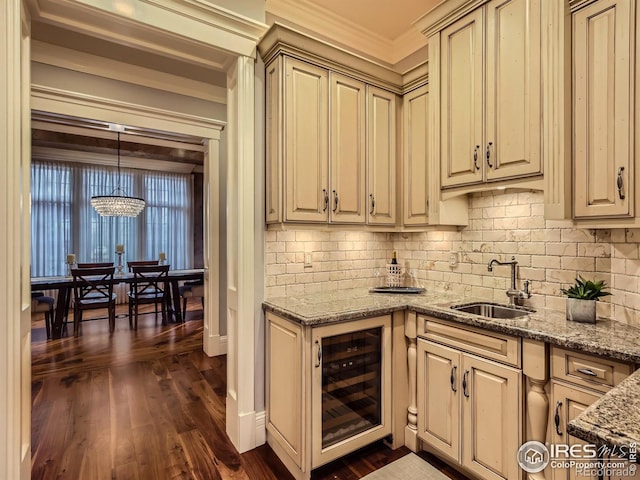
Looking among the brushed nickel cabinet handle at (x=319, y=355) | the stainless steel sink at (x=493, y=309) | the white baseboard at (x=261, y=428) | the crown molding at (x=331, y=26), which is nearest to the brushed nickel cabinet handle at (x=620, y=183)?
the stainless steel sink at (x=493, y=309)

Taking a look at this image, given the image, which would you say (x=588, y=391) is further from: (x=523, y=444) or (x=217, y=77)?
(x=217, y=77)

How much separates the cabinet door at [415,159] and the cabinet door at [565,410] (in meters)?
1.28

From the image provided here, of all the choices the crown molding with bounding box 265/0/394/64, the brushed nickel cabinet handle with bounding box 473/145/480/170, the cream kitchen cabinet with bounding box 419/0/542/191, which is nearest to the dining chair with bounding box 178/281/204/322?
the crown molding with bounding box 265/0/394/64

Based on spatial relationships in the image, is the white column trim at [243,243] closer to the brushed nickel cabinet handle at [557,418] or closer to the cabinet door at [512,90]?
the cabinet door at [512,90]

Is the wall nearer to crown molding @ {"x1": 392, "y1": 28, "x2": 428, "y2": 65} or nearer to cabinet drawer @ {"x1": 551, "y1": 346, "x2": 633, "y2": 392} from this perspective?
cabinet drawer @ {"x1": 551, "y1": 346, "x2": 633, "y2": 392}

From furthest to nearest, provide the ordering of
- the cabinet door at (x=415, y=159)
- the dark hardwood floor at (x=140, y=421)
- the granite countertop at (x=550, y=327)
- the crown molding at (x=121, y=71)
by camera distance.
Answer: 1. the crown molding at (x=121, y=71)
2. the cabinet door at (x=415, y=159)
3. the dark hardwood floor at (x=140, y=421)
4. the granite countertop at (x=550, y=327)

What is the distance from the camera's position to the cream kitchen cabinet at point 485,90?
69.4 inches

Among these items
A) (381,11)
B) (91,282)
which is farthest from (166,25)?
(91,282)

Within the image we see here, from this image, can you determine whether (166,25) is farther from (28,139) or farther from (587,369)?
(587,369)

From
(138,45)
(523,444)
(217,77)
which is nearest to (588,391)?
(523,444)

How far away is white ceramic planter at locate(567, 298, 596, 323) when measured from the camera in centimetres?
165

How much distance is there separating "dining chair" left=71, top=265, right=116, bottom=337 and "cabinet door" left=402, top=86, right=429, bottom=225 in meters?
4.45

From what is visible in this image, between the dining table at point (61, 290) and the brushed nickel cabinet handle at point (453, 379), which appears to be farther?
the dining table at point (61, 290)

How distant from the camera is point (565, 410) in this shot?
57.4 inches
